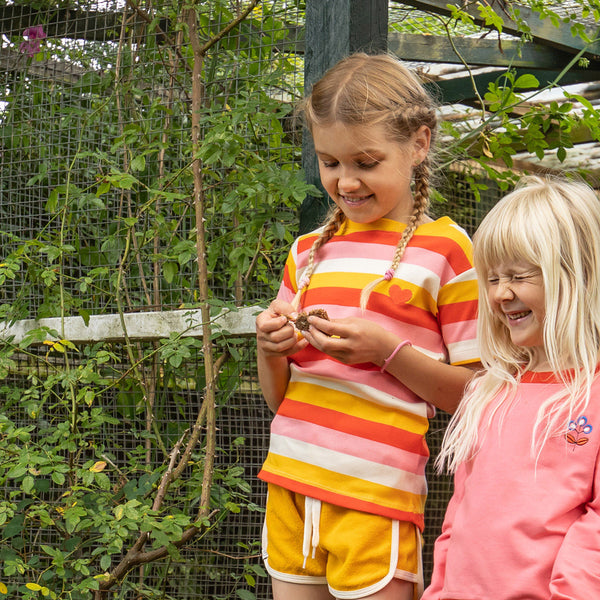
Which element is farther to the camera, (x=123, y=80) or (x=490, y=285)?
(x=123, y=80)

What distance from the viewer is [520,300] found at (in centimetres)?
136

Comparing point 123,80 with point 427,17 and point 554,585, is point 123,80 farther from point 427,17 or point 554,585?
point 554,585

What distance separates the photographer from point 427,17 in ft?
10.8

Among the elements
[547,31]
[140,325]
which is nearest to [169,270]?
[140,325]

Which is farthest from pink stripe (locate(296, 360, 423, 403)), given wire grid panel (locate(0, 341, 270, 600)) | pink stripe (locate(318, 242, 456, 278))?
wire grid panel (locate(0, 341, 270, 600))

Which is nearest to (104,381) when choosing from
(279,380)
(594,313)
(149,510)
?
(149,510)

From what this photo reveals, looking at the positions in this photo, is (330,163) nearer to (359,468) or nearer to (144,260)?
(359,468)

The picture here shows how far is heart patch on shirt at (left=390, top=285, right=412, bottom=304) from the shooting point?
59.2 inches

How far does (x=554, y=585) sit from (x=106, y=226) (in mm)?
1859

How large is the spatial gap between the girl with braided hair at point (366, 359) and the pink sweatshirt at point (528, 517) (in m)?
0.17

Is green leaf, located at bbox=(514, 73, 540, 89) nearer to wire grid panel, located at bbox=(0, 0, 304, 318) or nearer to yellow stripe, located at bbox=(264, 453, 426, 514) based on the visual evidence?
wire grid panel, located at bbox=(0, 0, 304, 318)

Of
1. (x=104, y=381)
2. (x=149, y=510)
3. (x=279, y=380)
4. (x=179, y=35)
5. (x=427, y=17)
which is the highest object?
(x=427, y=17)

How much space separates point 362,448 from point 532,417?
0.32 metres

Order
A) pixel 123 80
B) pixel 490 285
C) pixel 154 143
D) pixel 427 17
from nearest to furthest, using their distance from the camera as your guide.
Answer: pixel 490 285 → pixel 154 143 → pixel 123 80 → pixel 427 17
